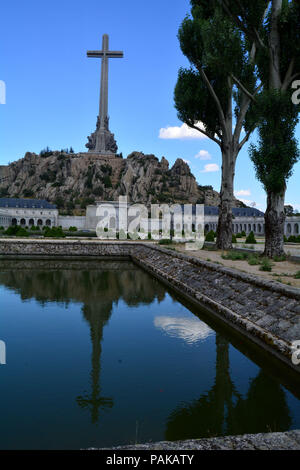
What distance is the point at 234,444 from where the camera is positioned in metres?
3.72

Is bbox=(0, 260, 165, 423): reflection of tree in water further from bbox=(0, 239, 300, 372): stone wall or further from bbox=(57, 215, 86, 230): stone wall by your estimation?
bbox=(57, 215, 86, 230): stone wall

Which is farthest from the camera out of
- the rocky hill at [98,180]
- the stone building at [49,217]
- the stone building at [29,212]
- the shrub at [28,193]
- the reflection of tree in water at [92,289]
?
the shrub at [28,193]

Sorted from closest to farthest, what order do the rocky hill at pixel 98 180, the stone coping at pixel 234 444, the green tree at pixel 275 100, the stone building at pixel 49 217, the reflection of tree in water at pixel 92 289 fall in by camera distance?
the stone coping at pixel 234 444 → the reflection of tree in water at pixel 92 289 → the green tree at pixel 275 100 → the stone building at pixel 49 217 → the rocky hill at pixel 98 180

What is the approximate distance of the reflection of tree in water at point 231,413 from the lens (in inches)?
190

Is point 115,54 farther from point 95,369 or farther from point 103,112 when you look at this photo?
point 95,369

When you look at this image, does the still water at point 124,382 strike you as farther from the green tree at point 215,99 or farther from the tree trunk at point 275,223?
the green tree at point 215,99

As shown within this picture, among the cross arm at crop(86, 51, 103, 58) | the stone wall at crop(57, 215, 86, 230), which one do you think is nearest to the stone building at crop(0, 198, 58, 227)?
the stone wall at crop(57, 215, 86, 230)

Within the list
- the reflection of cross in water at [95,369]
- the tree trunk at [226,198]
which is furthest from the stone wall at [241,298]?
the tree trunk at [226,198]

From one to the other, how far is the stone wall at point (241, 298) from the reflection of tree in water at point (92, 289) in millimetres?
1309

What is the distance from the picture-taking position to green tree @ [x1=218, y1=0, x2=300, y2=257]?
56.6 ft

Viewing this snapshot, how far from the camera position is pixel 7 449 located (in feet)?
13.9

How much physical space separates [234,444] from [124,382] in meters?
2.91

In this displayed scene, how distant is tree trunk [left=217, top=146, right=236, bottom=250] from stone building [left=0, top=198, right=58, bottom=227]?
71.4 metres
